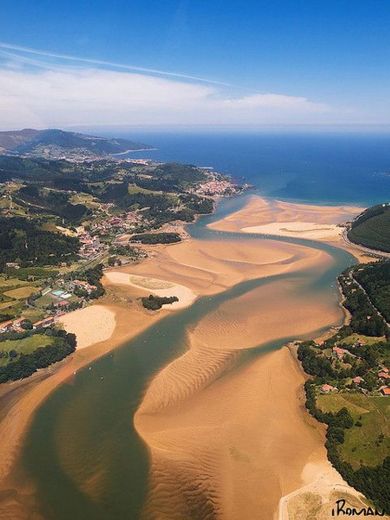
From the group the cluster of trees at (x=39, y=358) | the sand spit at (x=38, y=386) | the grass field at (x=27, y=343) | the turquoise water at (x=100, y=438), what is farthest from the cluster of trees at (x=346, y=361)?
the grass field at (x=27, y=343)

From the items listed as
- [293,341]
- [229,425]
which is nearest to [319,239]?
[293,341]

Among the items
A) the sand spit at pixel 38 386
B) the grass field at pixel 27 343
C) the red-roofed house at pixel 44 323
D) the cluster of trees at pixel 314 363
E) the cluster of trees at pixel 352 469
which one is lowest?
the sand spit at pixel 38 386

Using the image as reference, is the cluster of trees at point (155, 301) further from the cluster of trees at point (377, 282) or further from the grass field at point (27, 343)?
the cluster of trees at point (377, 282)

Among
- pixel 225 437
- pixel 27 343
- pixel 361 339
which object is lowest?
pixel 225 437

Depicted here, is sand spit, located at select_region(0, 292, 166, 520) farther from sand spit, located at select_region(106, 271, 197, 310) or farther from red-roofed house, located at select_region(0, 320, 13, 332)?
red-roofed house, located at select_region(0, 320, 13, 332)

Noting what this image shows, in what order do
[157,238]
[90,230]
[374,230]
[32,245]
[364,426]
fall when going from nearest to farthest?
[364,426] < [32,245] < [374,230] < [157,238] < [90,230]

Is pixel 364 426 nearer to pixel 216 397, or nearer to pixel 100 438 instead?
pixel 216 397

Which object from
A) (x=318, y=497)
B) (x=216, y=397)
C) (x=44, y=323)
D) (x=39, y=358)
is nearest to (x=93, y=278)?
(x=44, y=323)
